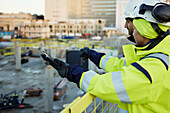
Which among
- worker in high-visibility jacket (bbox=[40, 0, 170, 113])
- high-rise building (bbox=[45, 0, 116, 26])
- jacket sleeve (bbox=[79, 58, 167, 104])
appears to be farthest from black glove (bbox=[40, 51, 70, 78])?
high-rise building (bbox=[45, 0, 116, 26])

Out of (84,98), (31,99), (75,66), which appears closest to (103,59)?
(75,66)

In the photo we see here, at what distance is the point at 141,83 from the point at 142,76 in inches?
1.6

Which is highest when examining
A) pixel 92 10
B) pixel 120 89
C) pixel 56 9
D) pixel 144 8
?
pixel 56 9

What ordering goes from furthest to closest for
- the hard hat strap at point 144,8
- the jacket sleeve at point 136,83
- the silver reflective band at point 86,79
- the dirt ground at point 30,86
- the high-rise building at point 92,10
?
the high-rise building at point 92,10 → the dirt ground at point 30,86 → the hard hat strap at point 144,8 → the silver reflective band at point 86,79 → the jacket sleeve at point 136,83

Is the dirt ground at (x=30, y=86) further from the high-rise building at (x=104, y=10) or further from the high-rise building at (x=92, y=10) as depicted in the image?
the high-rise building at (x=104, y=10)

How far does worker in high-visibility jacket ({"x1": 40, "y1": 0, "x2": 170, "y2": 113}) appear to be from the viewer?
3.58 ft

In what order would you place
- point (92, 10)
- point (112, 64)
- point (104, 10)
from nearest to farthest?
point (112, 64) → point (104, 10) → point (92, 10)

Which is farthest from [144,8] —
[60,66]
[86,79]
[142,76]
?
[60,66]

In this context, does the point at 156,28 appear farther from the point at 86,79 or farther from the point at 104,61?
the point at 104,61

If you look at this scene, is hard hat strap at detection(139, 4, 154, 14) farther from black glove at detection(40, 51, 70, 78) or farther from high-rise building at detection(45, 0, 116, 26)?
high-rise building at detection(45, 0, 116, 26)

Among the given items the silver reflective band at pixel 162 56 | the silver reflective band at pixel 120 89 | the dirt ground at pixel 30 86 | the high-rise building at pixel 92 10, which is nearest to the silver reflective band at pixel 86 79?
the silver reflective band at pixel 120 89

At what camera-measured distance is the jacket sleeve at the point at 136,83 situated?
1.07 meters

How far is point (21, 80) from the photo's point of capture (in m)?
10.2

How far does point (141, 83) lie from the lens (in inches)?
41.8
